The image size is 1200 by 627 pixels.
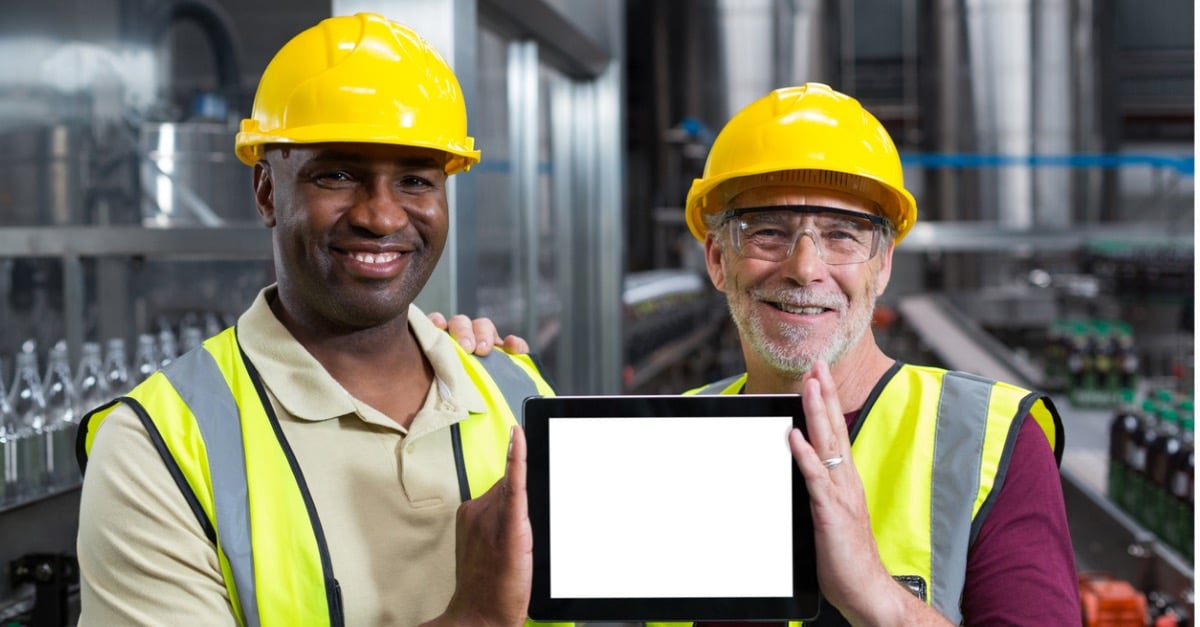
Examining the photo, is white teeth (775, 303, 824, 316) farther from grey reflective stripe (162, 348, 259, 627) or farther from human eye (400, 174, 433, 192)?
grey reflective stripe (162, 348, 259, 627)

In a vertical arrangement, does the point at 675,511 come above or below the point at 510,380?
below

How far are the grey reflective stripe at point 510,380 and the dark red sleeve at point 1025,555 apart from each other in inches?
22.9

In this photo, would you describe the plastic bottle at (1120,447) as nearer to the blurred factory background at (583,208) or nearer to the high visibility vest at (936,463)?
the blurred factory background at (583,208)

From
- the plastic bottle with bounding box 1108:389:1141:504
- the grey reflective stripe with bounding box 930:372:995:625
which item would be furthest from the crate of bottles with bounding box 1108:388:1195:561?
the grey reflective stripe with bounding box 930:372:995:625

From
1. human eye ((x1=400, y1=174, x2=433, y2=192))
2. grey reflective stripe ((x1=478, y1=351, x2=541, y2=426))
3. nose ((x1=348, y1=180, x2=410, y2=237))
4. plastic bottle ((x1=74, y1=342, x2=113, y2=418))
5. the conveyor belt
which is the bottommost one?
the conveyor belt

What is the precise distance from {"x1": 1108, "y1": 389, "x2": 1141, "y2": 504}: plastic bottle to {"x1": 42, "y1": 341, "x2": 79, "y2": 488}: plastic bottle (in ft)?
10.1

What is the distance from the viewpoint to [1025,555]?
1.32 metres

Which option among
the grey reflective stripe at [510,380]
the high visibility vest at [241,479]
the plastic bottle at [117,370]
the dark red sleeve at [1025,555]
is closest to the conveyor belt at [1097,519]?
the dark red sleeve at [1025,555]

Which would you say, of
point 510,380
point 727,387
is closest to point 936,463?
point 727,387

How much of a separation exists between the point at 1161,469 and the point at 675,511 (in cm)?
299

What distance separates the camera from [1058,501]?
4.42ft

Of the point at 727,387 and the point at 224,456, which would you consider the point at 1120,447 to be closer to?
the point at 727,387

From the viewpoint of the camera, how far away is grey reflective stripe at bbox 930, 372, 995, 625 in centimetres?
134

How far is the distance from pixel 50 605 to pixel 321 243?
106 cm
